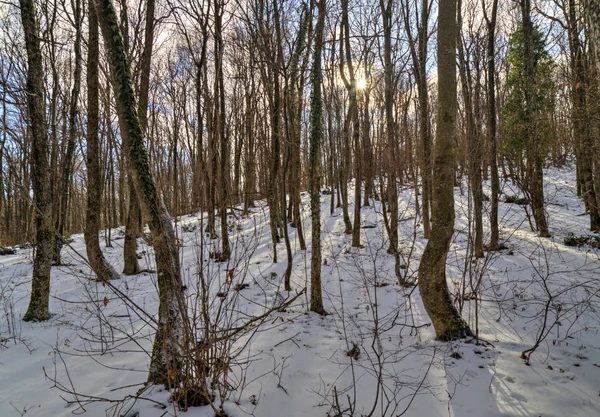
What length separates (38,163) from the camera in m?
4.43

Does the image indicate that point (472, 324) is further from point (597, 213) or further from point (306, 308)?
point (597, 213)

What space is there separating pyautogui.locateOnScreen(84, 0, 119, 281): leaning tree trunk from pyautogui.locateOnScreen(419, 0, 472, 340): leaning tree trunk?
6.28m

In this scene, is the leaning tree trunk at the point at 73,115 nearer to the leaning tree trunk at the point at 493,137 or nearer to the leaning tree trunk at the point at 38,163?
the leaning tree trunk at the point at 38,163

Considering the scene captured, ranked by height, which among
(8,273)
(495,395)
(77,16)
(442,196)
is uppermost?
(77,16)

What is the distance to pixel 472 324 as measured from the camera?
13.4 ft

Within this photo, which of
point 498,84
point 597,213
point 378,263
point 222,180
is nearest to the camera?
point 222,180

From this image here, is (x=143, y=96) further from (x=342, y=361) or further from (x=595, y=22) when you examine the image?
(x=595, y=22)

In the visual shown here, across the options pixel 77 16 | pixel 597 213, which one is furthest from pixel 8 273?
pixel 597 213

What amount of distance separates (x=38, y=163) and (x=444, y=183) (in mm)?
5865

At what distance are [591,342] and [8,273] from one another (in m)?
12.5

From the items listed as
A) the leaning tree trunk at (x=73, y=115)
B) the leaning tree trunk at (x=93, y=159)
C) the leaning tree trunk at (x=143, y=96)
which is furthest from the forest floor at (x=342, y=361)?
the leaning tree trunk at (x=73, y=115)

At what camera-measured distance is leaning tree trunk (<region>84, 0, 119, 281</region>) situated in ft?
19.7

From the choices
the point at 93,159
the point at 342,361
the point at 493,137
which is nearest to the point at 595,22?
the point at 342,361

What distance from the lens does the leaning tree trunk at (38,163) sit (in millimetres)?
4383
